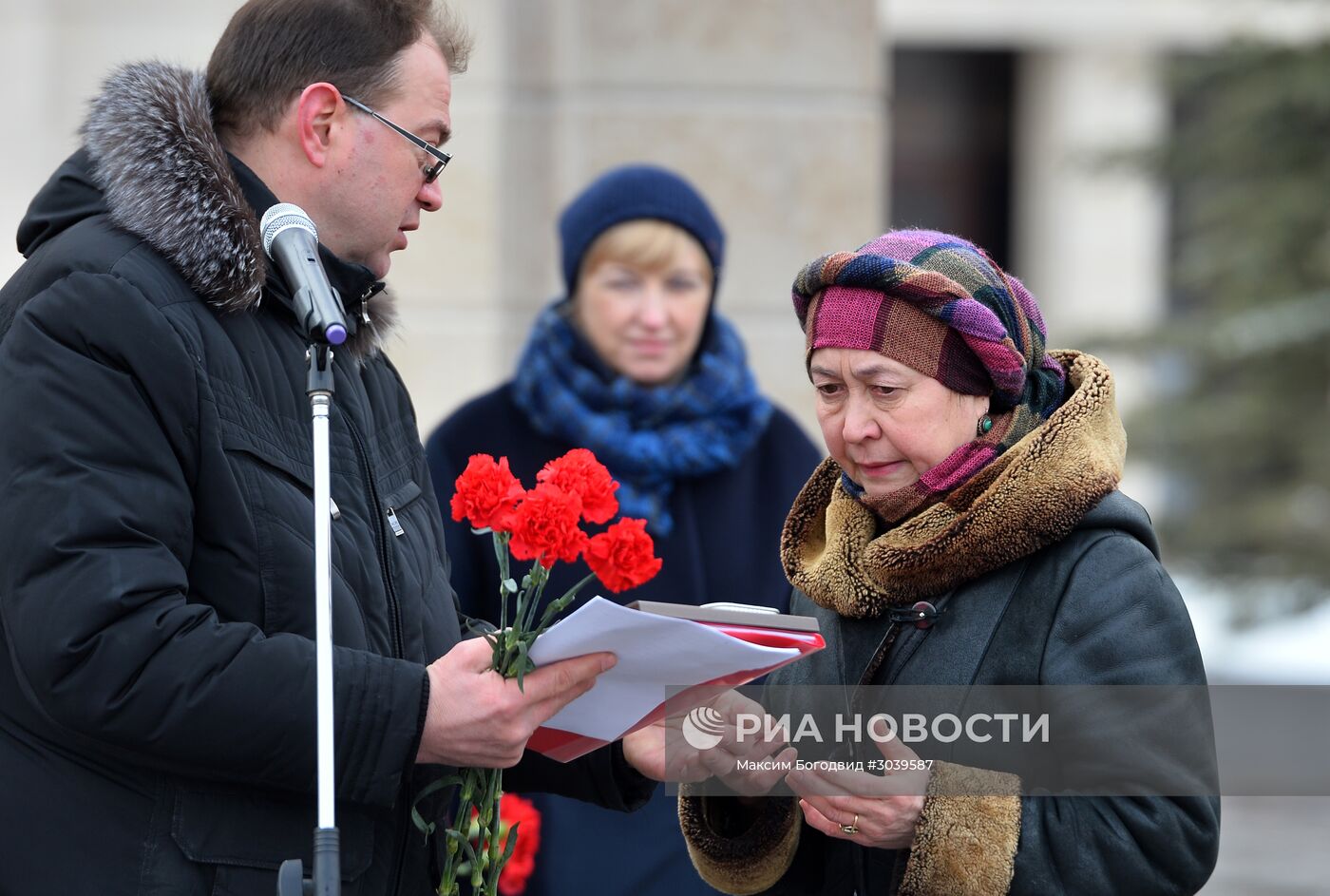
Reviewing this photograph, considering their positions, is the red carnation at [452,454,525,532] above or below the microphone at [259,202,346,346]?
below

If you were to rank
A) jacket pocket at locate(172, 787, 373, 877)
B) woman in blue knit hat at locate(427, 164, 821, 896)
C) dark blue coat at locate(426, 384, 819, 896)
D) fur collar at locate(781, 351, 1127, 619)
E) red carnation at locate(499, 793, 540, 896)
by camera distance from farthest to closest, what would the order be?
woman in blue knit hat at locate(427, 164, 821, 896) → dark blue coat at locate(426, 384, 819, 896) → red carnation at locate(499, 793, 540, 896) → fur collar at locate(781, 351, 1127, 619) → jacket pocket at locate(172, 787, 373, 877)

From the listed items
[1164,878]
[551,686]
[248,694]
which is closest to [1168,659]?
[1164,878]

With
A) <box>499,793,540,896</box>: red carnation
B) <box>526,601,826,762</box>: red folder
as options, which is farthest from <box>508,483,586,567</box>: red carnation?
<box>499,793,540,896</box>: red carnation

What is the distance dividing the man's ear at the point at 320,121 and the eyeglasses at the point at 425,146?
2 centimetres

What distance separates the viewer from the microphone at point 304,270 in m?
2.34

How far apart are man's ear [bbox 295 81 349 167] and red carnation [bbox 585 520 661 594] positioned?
0.84 metres

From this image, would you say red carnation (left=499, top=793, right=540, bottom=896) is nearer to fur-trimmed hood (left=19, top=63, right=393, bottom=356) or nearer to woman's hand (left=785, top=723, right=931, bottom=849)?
woman's hand (left=785, top=723, right=931, bottom=849)

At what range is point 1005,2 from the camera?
2038 centimetres

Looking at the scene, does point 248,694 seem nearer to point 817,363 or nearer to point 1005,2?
point 817,363

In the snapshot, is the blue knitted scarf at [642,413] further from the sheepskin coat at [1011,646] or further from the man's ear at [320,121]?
the man's ear at [320,121]

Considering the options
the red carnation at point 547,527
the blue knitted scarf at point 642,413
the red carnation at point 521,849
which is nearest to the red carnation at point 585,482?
the red carnation at point 547,527

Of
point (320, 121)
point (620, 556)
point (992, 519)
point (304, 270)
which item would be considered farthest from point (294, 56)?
point (992, 519)

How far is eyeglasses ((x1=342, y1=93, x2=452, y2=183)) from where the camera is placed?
277cm

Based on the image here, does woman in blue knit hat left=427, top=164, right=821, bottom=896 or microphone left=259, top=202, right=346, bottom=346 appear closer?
microphone left=259, top=202, right=346, bottom=346
